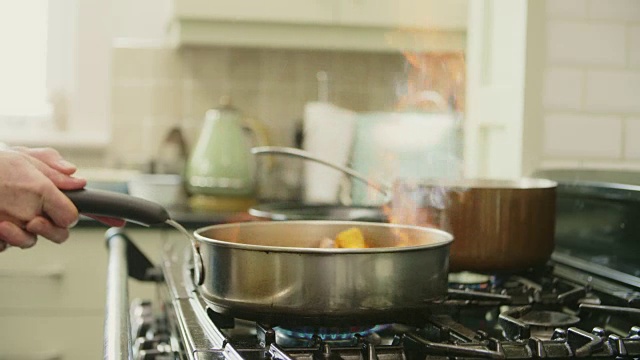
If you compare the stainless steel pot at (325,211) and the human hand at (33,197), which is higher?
the human hand at (33,197)

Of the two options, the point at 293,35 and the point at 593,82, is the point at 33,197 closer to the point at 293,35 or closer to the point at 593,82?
the point at 593,82

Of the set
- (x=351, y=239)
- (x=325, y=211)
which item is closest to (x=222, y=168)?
(x=325, y=211)

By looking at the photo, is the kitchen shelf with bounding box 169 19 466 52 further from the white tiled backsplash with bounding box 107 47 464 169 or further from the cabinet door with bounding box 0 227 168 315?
the cabinet door with bounding box 0 227 168 315

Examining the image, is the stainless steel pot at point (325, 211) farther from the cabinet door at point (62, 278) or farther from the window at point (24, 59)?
the window at point (24, 59)

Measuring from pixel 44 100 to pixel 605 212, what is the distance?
7.24 feet

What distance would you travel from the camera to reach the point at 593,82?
1.47m

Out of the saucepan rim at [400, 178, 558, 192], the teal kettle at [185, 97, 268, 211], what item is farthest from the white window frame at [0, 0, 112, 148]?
the saucepan rim at [400, 178, 558, 192]

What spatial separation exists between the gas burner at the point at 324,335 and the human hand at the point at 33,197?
315 mm

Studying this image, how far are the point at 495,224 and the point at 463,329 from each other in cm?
25

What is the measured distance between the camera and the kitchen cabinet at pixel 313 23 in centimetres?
226

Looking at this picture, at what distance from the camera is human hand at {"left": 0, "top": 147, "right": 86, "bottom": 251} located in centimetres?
A: 92

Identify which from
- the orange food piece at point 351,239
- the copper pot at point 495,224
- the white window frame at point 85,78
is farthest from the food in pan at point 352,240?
the white window frame at point 85,78

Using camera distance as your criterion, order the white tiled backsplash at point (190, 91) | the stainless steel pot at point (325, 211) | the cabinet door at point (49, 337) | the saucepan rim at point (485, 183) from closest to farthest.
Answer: the saucepan rim at point (485, 183) < the stainless steel pot at point (325, 211) < the cabinet door at point (49, 337) < the white tiled backsplash at point (190, 91)

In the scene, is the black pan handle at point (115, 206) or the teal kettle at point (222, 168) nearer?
the black pan handle at point (115, 206)
